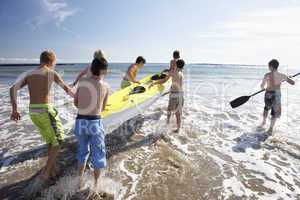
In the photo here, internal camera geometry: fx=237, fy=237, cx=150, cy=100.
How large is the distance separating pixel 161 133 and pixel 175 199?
3.02 m

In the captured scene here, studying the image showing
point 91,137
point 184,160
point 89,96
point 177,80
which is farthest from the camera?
point 177,80

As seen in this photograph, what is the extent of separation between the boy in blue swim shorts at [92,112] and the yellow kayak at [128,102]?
155cm

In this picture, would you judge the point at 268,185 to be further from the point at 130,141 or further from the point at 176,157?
the point at 130,141

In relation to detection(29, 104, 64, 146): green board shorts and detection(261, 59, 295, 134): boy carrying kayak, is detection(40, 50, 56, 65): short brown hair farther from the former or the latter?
detection(261, 59, 295, 134): boy carrying kayak

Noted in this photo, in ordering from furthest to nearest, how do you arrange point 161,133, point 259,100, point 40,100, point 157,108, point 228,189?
point 259,100 → point 157,108 → point 161,133 → point 228,189 → point 40,100

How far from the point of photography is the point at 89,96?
320 cm

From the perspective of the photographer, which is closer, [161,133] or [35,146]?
[35,146]

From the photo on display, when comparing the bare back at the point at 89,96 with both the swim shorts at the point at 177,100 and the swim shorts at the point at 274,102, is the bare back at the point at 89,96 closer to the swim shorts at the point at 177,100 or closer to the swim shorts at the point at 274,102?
the swim shorts at the point at 177,100

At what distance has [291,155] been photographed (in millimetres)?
5305

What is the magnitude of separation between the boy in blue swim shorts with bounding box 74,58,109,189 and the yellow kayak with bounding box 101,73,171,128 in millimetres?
1548

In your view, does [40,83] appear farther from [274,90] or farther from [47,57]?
[274,90]

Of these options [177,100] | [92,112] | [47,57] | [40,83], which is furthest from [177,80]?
[40,83]

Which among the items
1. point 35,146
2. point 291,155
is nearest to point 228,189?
point 291,155

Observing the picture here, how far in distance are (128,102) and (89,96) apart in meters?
2.93
